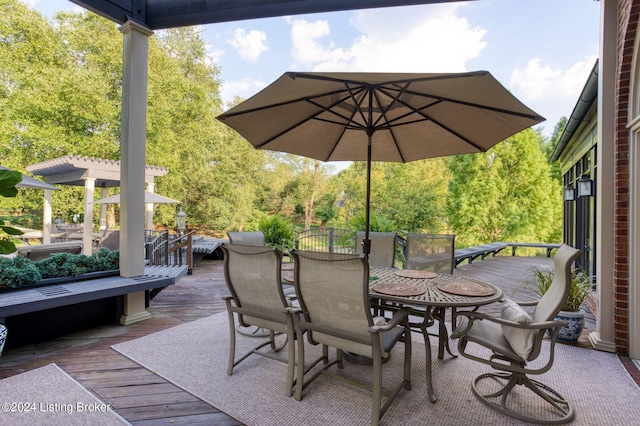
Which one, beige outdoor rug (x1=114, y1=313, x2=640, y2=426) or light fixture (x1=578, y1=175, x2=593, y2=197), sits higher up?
light fixture (x1=578, y1=175, x2=593, y2=197)

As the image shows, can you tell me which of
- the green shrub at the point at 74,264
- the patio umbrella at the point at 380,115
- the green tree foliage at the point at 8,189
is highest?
the patio umbrella at the point at 380,115

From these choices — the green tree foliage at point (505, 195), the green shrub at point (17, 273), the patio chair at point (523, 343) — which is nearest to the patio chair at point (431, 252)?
the patio chair at point (523, 343)

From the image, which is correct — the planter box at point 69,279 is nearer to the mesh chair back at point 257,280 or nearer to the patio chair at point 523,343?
the mesh chair back at point 257,280

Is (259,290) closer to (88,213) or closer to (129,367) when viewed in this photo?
(129,367)

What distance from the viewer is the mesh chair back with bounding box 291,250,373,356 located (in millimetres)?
1896

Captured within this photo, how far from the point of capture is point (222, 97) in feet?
51.9

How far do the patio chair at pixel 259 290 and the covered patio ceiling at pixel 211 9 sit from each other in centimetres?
311

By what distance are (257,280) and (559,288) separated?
2126 mm

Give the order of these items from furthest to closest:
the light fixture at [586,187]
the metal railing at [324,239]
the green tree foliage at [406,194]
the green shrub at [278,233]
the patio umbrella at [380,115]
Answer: the green tree foliage at [406,194]
the metal railing at [324,239]
the green shrub at [278,233]
the light fixture at [586,187]
the patio umbrella at [380,115]

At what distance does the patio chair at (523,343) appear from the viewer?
2.03 meters

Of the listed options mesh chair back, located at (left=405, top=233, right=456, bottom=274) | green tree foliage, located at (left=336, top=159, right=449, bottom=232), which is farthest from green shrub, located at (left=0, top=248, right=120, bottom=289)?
green tree foliage, located at (left=336, top=159, right=449, bottom=232)

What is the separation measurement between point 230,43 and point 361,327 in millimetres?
19478

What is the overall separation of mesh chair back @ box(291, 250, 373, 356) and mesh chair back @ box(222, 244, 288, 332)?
23cm

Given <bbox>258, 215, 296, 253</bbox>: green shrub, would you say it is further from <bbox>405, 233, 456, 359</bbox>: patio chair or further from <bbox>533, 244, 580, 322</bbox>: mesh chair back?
<bbox>533, 244, 580, 322</bbox>: mesh chair back
